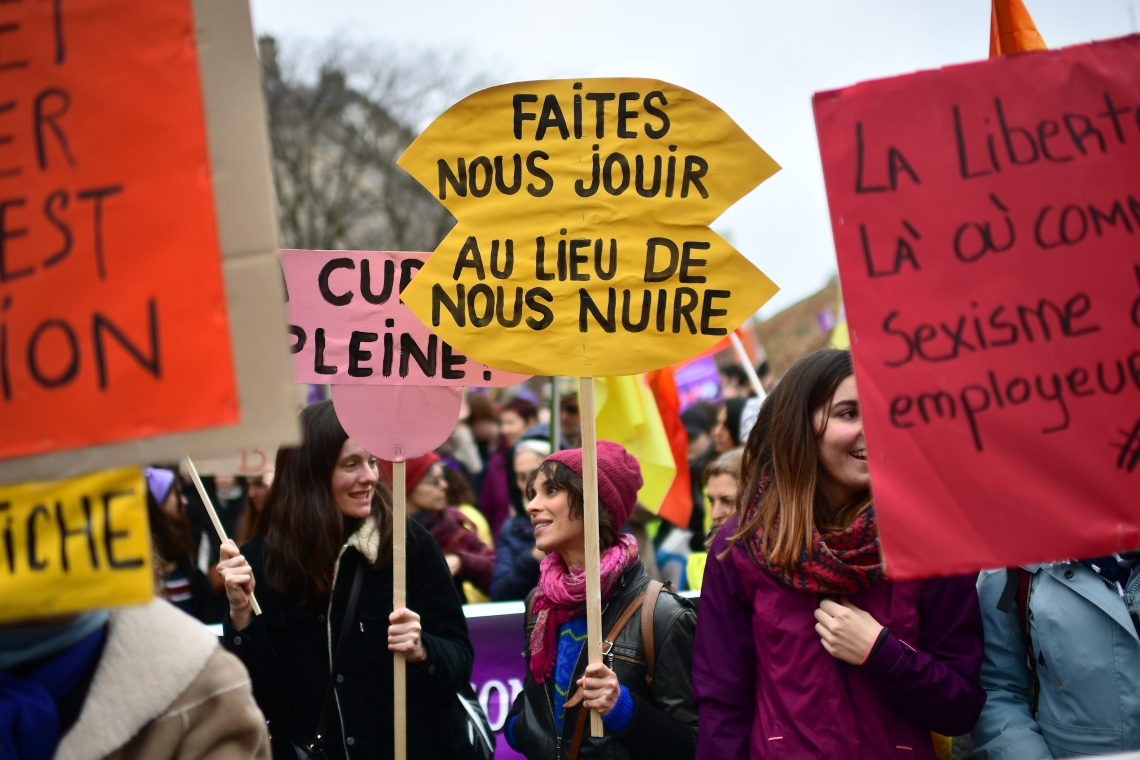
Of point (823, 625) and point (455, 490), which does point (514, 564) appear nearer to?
point (455, 490)

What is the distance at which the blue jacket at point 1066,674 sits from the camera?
2705 millimetres

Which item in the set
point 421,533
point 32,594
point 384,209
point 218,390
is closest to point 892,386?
point 218,390

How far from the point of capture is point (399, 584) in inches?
132

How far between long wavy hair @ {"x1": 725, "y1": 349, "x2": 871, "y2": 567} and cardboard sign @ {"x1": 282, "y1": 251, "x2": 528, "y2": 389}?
95 centimetres

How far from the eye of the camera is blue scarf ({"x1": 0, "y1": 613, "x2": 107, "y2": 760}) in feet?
6.40

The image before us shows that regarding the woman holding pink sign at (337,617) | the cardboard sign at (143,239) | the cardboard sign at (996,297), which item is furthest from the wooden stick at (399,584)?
the cardboard sign at (996,297)

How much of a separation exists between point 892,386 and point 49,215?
1.68m

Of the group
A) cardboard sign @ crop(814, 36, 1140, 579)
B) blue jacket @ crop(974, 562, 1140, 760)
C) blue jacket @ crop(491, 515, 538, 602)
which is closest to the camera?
cardboard sign @ crop(814, 36, 1140, 579)

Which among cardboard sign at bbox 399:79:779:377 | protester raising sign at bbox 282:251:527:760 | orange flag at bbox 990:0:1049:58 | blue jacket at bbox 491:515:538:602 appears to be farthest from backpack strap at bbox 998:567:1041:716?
blue jacket at bbox 491:515:538:602

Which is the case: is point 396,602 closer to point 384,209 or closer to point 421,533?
point 421,533

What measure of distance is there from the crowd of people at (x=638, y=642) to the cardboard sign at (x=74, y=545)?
0.21 meters

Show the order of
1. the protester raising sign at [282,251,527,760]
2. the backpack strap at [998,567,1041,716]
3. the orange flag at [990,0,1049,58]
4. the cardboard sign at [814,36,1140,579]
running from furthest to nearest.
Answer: the protester raising sign at [282,251,527,760], the backpack strap at [998,567,1041,716], the orange flag at [990,0,1049,58], the cardboard sign at [814,36,1140,579]

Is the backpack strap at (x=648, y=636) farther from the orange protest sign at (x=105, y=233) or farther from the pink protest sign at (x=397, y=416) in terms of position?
the orange protest sign at (x=105, y=233)

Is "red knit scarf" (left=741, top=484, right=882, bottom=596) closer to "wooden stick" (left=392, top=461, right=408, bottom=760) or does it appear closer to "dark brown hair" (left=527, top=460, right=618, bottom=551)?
"dark brown hair" (left=527, top=460, right=618, bottom=551)
